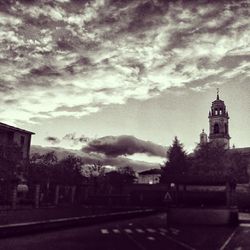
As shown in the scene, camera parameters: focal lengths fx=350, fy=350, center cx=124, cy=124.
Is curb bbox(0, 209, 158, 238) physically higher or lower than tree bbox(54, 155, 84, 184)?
lower

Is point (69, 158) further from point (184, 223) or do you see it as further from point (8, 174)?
point (184, 223)

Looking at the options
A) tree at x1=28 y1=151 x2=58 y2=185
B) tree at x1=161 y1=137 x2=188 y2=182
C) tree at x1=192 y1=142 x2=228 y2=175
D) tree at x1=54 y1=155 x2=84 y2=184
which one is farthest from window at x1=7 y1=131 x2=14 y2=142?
tree at x1=192 y1=142 x2=228 y2=175

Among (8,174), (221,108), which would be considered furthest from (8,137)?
(221,108)

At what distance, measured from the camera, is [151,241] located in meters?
14.2

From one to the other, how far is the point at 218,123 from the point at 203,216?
10087 cm

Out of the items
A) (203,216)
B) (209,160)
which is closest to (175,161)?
(209,160)

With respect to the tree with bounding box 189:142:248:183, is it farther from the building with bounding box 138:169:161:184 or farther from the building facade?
the building with bounding box 138:169:161:184

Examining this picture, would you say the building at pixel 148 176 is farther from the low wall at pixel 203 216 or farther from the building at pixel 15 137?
the low wall at pixel 203 216

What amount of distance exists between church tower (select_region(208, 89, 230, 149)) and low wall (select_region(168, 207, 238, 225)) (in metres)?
98.2

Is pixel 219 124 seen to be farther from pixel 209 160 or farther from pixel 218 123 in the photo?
pixel 209 160

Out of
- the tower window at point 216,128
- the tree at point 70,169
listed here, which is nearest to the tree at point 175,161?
the tree at point 70,169

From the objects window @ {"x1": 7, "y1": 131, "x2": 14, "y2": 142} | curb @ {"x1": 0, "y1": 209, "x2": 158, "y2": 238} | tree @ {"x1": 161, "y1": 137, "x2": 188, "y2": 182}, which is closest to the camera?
curb @ {"x1": 0, "y1": 209, "x2": 158, "y2": 238}

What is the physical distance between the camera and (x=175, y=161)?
283 feet

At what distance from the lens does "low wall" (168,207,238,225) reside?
24516mm
